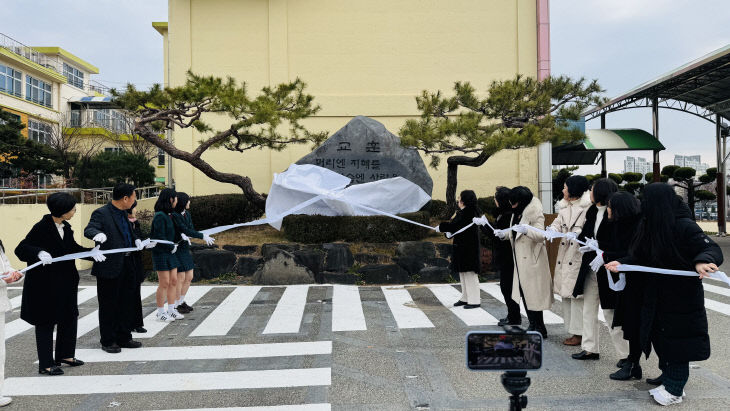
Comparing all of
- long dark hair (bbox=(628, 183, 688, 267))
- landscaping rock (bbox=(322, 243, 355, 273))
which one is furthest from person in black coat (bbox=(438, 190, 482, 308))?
long dark hair (bbox=(628, 183, 688, 267))

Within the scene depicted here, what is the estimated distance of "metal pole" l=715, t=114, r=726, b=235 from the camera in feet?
66.5

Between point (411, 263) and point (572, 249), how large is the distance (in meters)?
5.41

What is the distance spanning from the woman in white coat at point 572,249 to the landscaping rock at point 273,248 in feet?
20.5

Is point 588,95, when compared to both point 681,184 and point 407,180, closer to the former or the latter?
point 407,180

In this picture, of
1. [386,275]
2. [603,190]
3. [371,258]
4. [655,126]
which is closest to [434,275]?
[386,275]

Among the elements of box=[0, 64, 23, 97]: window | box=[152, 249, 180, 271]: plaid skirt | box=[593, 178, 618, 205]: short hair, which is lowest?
box=[152, 249, 180, 271]: plaid skirt

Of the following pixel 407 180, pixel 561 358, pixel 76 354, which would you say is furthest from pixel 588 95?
pixel 76 354

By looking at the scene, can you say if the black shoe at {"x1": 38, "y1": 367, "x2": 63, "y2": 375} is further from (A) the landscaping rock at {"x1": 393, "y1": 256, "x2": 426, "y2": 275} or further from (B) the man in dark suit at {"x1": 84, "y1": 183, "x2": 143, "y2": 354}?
(A) the landscaping rock at {"x1": 393, "y1": 256, "x2": 426, "y2": 275}

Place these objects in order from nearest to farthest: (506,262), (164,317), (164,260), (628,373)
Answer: (628,373)
(506,262)
(164,260)
(164,317)

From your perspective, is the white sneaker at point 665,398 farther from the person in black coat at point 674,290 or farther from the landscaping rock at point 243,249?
the landscaping rock at point 243,249

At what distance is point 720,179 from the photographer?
21.1 metres

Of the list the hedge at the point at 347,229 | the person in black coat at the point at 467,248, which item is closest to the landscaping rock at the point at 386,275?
the hedge at the point at 347,229

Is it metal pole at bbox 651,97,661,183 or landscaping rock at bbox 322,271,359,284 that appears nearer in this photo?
landscaping rock at bbox 322,271,359,284

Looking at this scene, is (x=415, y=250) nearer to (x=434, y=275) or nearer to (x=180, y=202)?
(x=434, y=275)
